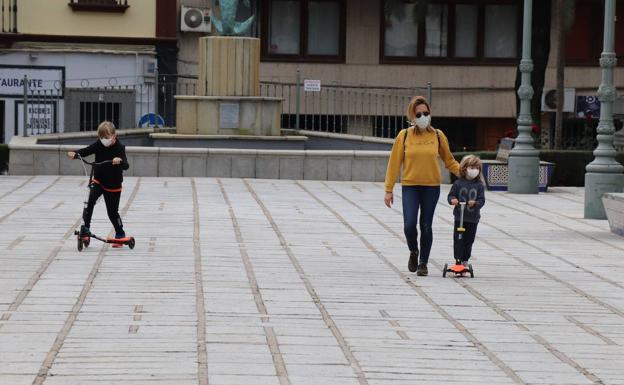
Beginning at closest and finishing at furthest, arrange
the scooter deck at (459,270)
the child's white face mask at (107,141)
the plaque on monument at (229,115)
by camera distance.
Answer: the scooter deck at (459,270) < the child's white face mask at (107,141) < the plaque on monument at (229,115)

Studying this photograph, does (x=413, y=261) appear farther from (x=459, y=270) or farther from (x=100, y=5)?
(x=100, y=5)

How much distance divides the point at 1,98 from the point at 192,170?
10.4 metres

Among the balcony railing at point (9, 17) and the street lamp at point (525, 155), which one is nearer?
the street lamp at point (525, 155)

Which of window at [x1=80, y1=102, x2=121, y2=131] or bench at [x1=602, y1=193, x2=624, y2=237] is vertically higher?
window at [x1=80, y1=102, x2=121, y2=131]

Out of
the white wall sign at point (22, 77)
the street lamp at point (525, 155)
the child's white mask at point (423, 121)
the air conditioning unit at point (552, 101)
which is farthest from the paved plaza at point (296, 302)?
the air conditioning unit at point (552, 101)

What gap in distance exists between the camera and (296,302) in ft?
36.8

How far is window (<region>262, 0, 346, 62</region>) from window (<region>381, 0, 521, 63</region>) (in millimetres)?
1196

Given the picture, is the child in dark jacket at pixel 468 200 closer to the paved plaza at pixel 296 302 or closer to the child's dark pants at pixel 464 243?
the child's dark pants at pixel 464 243

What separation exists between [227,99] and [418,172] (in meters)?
15.4

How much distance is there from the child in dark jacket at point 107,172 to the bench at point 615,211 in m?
6.07

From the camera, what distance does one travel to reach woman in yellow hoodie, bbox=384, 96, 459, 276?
43.4 feet

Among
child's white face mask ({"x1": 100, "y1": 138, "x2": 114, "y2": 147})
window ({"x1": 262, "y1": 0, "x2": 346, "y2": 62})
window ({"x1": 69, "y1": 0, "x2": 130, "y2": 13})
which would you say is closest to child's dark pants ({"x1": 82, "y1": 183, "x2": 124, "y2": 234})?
child's white face mask ({"x1": 100, "y1": 138, "x2": 114, "y2": 147})

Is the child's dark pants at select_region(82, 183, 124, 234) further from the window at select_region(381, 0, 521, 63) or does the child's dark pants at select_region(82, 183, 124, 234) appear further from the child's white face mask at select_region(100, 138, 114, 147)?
the window at select_region(381, 0, 521, 63)

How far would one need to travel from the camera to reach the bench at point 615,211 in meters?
17.4
